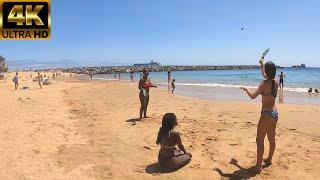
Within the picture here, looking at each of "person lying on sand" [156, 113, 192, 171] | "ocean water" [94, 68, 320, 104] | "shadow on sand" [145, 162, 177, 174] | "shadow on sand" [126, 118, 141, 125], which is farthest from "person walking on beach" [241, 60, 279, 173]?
"ocean water" [94, 68, 320, 104]

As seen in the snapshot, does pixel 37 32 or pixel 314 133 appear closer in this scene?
pixel 314 133

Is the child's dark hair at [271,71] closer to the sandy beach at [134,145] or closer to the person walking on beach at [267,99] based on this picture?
the person walking on beach at [267,99]

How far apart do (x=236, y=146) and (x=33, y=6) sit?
10.6m

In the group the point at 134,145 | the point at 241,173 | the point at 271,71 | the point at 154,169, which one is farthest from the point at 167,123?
the point at 134,145

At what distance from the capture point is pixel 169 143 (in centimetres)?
699

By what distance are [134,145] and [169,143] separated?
2150 mm

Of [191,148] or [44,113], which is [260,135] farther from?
[44,113]

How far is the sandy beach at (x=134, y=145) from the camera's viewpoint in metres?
6.95

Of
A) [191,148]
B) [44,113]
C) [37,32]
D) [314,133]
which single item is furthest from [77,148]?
[37,32]

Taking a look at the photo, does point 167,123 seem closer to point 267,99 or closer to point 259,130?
point 259,130

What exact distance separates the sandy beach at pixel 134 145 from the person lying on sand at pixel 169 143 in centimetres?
20

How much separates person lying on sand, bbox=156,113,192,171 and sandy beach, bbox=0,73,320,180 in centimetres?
20

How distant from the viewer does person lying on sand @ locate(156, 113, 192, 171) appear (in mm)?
6945

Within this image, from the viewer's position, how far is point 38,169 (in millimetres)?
7039
